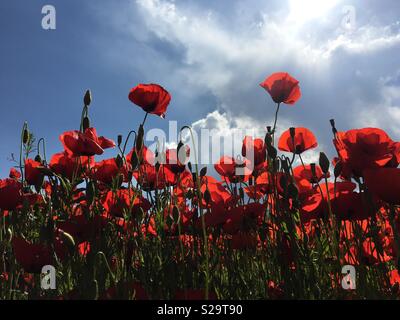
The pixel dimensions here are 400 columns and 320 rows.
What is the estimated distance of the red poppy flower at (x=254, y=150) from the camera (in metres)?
2.15

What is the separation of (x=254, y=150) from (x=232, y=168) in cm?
35

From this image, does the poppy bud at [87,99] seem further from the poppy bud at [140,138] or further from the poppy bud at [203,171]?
the poppy bud at [203,171]

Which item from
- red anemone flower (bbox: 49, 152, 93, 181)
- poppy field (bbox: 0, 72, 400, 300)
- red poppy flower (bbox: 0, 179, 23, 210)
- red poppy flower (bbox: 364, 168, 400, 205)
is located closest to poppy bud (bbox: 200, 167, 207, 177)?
poppy field (bbox: 0, 72, 400, 300)

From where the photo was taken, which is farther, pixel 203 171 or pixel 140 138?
pixel 203 171

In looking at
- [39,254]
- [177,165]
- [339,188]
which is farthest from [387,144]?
[39,254]

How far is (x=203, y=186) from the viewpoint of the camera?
8.52 feet

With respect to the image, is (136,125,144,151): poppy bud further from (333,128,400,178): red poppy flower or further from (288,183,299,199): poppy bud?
(333,128,400,178): red poppy flower

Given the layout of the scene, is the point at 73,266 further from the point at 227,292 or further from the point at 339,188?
the point at 339,188

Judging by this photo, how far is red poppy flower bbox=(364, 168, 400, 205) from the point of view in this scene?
1.25 meters

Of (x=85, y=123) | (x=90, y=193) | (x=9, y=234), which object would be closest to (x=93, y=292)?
(x=90, y=193)

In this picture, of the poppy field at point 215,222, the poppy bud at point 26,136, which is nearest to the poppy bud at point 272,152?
the poppy field at point 215,222

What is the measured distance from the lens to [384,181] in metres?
1.26

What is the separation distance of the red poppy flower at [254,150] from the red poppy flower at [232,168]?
141 millimetres

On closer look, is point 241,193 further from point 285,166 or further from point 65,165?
point 65,165
